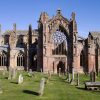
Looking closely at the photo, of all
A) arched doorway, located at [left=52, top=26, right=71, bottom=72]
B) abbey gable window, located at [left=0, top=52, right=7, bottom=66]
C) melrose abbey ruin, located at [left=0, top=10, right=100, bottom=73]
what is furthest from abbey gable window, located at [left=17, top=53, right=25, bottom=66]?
arched doorway, located at [left=52, top=26, right=71, bottom=72]

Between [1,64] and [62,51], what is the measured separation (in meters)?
14.1

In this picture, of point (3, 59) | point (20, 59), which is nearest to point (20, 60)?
point (20, 59)

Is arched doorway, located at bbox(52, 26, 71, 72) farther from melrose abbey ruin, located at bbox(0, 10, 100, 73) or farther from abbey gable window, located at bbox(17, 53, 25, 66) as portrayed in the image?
abbey gable window, located at bbox(17, 53, 25, 66)

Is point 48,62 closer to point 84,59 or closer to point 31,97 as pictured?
point 84,59

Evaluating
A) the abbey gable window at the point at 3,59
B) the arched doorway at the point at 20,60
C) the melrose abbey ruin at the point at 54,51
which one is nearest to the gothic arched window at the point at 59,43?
the melrose abbey ruin at the point at 54,51

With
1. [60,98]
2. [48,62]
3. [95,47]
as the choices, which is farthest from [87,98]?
[95,47]

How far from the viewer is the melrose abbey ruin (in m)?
72.4

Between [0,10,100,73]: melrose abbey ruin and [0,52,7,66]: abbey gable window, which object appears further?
[0,52,7,66]: abbey gable window

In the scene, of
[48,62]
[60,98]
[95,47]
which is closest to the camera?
[60,98]

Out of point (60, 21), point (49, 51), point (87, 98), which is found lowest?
point (87, 98)

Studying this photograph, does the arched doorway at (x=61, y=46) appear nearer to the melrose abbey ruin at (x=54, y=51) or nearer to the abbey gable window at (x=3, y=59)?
the melrose abbey ruin at (x=54, y=51)

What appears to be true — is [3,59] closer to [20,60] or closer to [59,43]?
[20,60]

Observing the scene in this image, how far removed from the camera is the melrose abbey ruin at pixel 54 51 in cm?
7244

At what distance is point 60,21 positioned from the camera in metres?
74.1
